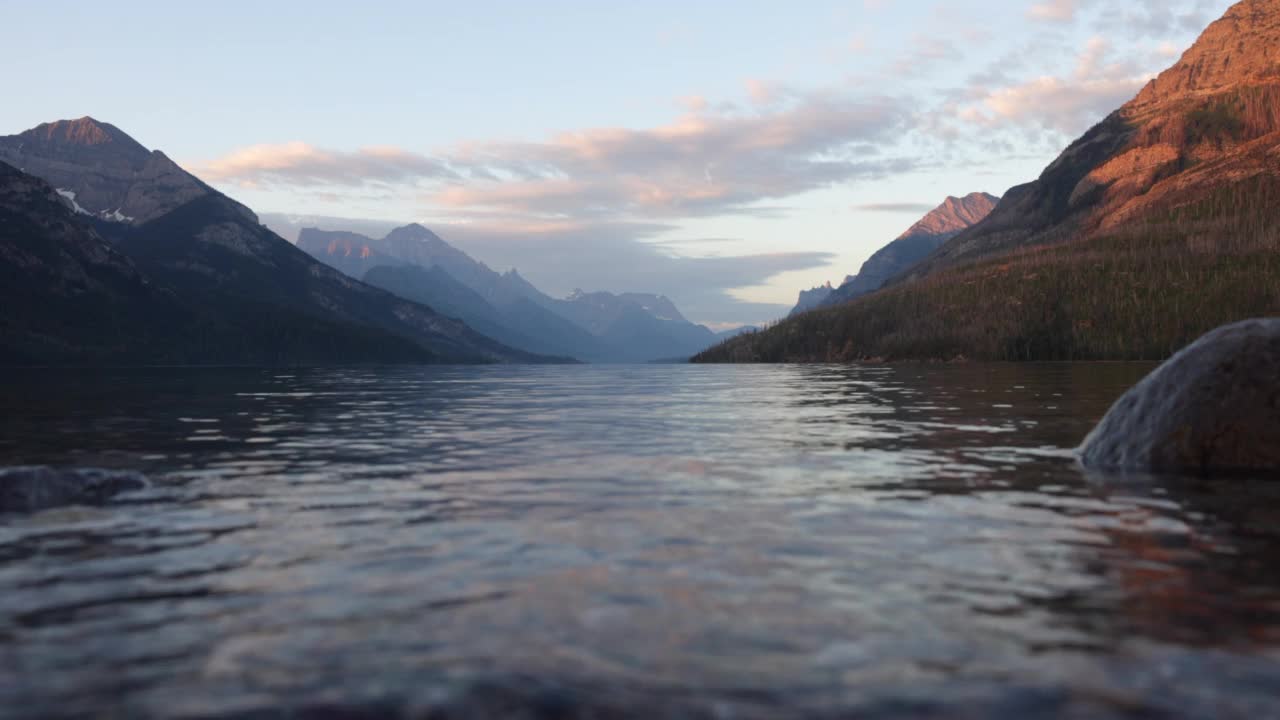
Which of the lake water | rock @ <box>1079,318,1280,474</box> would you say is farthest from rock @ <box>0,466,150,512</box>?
rock @ <box>1079,318,1280,474</box>

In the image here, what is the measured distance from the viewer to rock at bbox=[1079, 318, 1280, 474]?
1666 cm

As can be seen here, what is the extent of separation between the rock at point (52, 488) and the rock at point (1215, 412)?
18724 mm

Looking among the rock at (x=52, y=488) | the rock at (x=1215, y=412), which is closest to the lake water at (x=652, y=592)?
the rock at (x=52, y=488)

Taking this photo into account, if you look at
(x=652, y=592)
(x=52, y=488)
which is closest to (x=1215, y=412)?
(x=652, y=592)

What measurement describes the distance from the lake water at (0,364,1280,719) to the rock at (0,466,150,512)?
3.41 feet

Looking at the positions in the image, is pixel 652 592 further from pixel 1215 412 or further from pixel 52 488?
pixel 1215 412

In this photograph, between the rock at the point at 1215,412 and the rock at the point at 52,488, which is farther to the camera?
the rock at the point at 1215,412

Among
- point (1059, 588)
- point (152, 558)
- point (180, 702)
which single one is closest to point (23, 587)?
point (152, 558)

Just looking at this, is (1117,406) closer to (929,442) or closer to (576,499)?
(929,442)

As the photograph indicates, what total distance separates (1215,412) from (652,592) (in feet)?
44.6

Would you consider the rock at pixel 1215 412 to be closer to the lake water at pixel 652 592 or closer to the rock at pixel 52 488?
the lake water at pixel 652 592

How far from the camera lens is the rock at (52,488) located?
14.4 meters

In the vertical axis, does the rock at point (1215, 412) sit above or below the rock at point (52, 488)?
above

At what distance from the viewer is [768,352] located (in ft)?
634
